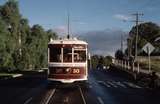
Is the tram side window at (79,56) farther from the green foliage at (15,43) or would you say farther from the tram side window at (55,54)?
the green foliage at (15,43)

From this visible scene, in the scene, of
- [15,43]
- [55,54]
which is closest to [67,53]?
[55,54]

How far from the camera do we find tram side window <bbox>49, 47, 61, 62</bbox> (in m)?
31.3

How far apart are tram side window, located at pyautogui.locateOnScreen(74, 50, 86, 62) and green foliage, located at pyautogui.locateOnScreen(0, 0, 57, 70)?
3247cm

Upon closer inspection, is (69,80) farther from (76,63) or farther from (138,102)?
(138,102)

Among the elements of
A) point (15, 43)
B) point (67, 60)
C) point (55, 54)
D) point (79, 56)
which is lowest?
point (67, 60)

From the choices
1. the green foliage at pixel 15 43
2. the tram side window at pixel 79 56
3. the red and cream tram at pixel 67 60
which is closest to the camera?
the red and cream tram at pixel 67 60

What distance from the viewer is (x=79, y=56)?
103 feet

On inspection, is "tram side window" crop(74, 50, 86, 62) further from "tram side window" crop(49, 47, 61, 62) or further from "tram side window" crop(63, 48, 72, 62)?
"tram side window" crop(49, 47, 61, 62)

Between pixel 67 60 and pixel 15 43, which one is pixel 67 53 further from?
pixel 15 43

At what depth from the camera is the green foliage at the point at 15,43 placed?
68.4 metres

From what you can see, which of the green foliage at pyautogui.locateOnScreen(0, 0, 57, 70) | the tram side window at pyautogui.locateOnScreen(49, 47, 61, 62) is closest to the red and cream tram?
the tram side window at pyautogui.locateOnScreen(49, 47, 61, 62)

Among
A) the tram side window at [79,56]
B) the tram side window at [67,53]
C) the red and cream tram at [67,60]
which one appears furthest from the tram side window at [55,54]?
the tram side window at [79,56]

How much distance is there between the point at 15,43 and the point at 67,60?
57.7 metres

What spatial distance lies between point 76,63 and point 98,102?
917 cm
